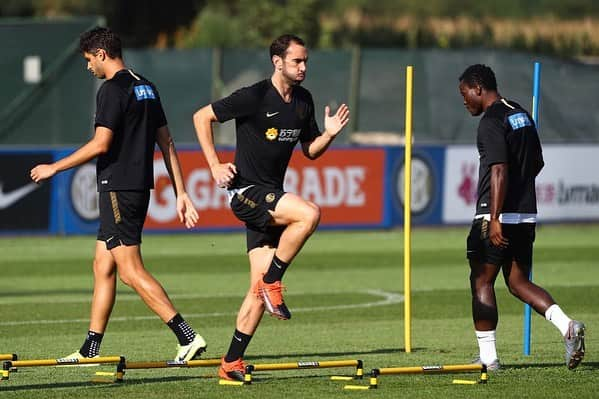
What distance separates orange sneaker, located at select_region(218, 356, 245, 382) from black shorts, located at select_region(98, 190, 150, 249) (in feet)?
3.88

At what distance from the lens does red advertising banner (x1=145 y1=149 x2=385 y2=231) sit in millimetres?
23391

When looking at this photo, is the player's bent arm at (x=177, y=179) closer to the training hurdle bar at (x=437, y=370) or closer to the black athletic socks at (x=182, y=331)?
the black athletic socks at (x=182, y=331)

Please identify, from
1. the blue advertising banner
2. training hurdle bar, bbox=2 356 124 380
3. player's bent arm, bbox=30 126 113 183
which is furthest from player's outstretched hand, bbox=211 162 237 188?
the blue advertising banner

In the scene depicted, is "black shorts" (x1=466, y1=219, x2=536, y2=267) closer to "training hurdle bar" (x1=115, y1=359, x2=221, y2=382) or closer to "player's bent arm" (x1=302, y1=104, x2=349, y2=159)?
"player's bent arm" (x1=302, y1=104, x2=349, y2=159)

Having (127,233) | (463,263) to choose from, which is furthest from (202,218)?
(127,233)

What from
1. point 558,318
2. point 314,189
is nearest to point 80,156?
point 558,318

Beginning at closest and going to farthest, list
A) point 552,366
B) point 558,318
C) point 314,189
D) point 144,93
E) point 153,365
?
point 153,365 < point 558,318 < point 144,93 < point 552,366 < point 314,189

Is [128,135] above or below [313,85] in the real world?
below

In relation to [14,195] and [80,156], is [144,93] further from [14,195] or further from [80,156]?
[14,195]

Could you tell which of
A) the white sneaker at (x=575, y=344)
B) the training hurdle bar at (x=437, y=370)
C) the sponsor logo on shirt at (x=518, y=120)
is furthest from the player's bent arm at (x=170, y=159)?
the white sneaker at (x=575, y=344)

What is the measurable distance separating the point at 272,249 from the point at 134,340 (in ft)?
10.4

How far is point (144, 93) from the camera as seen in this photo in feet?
36.5

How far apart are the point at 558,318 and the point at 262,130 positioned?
2.47 m

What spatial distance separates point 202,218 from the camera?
77.8 ft
